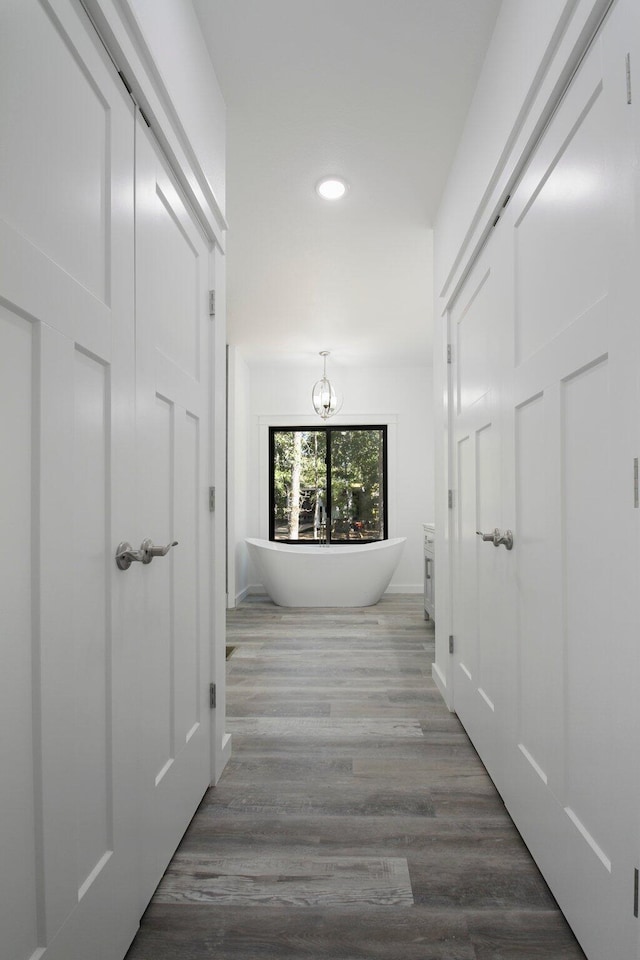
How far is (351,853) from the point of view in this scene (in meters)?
1.59

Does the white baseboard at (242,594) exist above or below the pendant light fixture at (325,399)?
below

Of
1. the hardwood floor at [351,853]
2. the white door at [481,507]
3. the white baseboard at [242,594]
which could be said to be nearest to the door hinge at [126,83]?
the white door at [481,507]

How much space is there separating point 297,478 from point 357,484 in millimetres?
695

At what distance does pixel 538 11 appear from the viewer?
1.38 m

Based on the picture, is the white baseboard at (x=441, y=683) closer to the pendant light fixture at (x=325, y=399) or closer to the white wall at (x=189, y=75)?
the white wall at (x=189, y=75)

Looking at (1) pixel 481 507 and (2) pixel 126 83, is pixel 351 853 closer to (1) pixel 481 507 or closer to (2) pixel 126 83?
(1) pixel 481 507

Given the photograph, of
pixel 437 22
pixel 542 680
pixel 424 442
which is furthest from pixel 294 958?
pixel 424 442

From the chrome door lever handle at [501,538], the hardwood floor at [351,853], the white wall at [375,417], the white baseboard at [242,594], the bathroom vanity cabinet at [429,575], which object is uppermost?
the white wall at [375,417]

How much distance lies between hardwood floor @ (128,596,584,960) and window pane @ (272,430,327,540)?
144 inches

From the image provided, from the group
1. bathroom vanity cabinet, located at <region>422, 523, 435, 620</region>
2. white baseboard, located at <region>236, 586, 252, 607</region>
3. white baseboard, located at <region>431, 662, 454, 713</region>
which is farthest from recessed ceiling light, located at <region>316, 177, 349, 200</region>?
white baseboard, located at <region>236, 586, 252, 607</region>

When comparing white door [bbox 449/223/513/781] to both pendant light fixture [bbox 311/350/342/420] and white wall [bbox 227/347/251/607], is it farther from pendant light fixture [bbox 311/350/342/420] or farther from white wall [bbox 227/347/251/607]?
white wall [bbox 227/347/251/607]

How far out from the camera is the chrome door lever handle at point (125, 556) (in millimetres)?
1219

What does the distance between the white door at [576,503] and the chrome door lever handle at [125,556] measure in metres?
1.00

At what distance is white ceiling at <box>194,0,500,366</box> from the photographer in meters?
1.79
